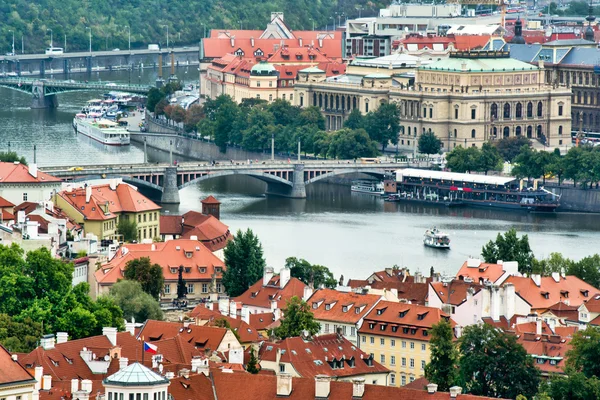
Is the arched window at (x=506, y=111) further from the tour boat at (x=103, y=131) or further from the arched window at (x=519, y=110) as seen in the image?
the tour boat at (x=103, y=131)

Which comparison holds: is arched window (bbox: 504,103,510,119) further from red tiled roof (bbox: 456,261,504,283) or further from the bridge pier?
red tiled roof (bbox: 456,261,504,283)

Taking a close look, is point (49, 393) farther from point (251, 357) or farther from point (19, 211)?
point (19, 211)

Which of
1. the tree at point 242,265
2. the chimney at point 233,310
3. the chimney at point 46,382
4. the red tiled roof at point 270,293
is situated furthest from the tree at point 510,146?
the chimney at point 46,382

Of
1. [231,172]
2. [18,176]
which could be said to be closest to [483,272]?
[18,176]

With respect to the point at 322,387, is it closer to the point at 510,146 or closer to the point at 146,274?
the point at 146,274

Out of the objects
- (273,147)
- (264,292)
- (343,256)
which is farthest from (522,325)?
(273,147)

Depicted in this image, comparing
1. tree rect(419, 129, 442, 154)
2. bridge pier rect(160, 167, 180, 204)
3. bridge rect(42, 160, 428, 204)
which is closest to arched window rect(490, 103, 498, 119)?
tree rect(419, 129, 442, 154)
